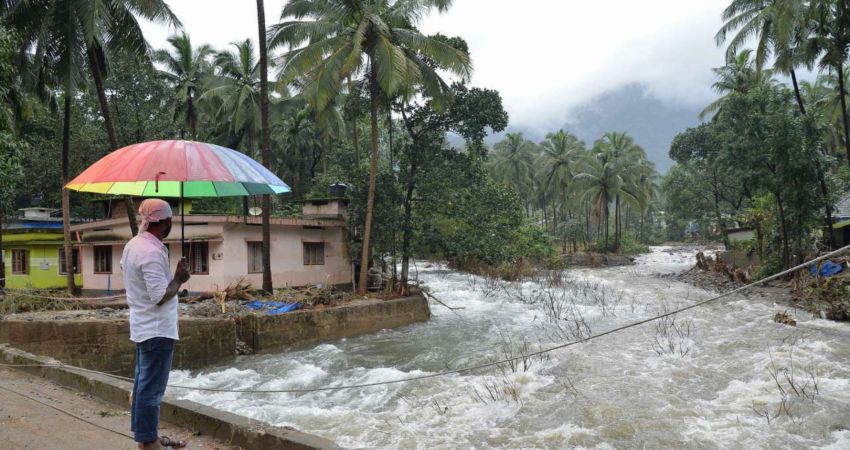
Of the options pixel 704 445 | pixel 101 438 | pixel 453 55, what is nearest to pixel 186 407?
pixel 101 438

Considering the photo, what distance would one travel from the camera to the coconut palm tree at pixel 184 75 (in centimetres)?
2723

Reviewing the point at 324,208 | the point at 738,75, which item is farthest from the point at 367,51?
the point at 738,75

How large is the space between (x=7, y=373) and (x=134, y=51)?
1168 centimetres

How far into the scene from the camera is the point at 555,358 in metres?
10.4

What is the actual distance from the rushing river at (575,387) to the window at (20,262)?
49.3 feet

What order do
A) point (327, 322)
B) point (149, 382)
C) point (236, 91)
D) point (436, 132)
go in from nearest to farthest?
point (149, 382) < point (327, 322) < point (436, 132) < point (236, 91)

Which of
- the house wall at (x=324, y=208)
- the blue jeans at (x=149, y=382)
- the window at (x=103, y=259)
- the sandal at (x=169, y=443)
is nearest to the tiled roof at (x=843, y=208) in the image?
the house wall at (x=324, y=208)

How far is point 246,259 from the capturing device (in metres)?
16.6

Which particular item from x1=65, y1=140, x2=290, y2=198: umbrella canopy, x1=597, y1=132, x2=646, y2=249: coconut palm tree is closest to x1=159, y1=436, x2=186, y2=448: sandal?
x1=65, y1=140, x2=290, y2=198: umbrella canopy

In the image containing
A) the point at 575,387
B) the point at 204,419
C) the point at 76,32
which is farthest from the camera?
the point at 76,32

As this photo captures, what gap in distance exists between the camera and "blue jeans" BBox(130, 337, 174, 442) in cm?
375

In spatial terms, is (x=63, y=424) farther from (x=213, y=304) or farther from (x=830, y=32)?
(x=830, y=32)

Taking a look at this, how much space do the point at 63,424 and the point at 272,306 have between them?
27.1 feet

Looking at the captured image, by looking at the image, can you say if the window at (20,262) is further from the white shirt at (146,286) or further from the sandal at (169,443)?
the white shirt at (146,286)
